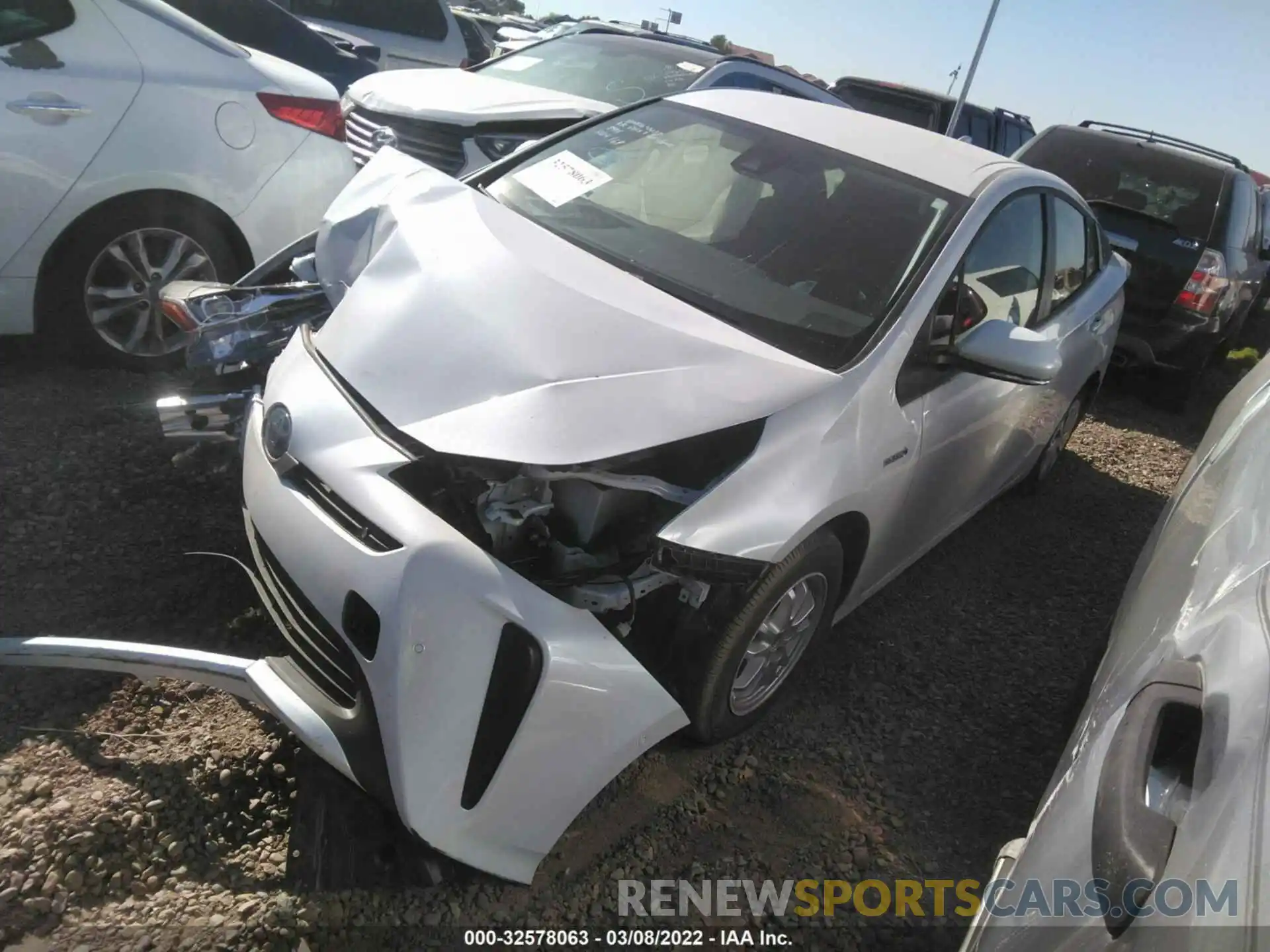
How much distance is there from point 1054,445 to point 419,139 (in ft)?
12.9

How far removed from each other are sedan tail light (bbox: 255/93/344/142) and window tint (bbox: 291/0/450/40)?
6.21 m

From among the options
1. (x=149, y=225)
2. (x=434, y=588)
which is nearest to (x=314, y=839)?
(x=434, y=588)

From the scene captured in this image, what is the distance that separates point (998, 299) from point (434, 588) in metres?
2.34

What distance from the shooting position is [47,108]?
3.44 m

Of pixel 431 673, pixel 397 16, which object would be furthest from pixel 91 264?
pixel 397 16

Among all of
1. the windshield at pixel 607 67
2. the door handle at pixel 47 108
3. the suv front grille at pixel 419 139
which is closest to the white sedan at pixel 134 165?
the door handle at pixel 47 108

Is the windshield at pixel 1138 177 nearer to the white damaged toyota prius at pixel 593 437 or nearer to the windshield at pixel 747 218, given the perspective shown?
the white damaged toyota prius at pixel 593 437

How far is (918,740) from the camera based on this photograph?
119 inches

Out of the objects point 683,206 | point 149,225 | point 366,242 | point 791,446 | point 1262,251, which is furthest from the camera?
point 1262,251

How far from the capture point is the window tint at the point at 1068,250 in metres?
3.82

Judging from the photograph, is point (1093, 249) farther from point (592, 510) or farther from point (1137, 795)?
point (1137, 795)

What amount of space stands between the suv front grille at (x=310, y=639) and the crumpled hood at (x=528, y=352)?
46 cm

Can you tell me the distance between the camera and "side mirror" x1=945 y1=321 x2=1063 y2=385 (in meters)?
2.73

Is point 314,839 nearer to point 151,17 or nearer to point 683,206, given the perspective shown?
point 683,206
